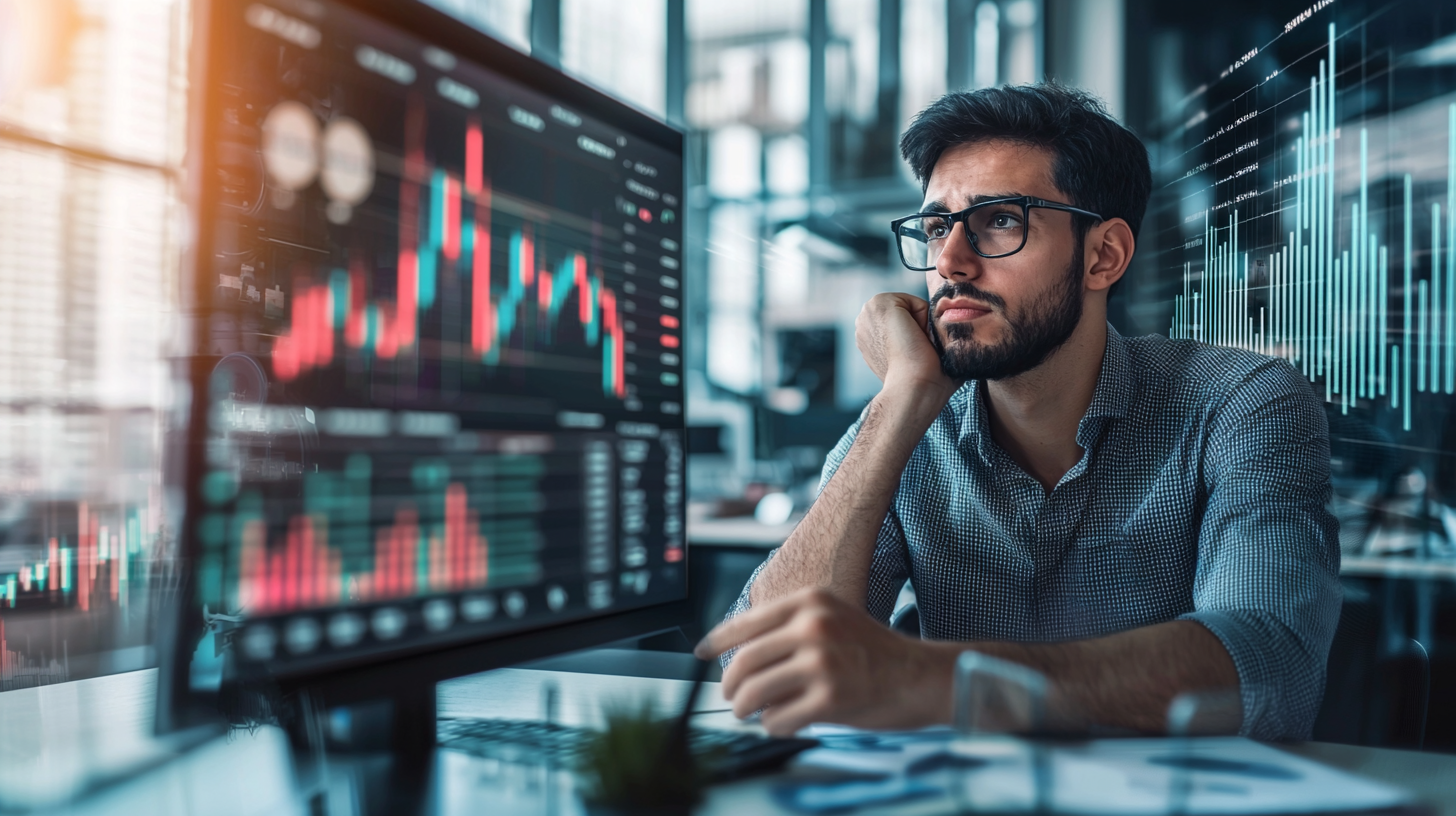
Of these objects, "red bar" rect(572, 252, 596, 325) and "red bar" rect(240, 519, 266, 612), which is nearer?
"red bar" rect(240, 519, 266, 612)

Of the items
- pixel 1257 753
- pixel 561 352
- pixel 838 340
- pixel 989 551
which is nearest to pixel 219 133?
pixel 561 352

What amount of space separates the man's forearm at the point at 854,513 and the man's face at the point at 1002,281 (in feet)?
0.32

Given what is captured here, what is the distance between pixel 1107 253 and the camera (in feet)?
4.22

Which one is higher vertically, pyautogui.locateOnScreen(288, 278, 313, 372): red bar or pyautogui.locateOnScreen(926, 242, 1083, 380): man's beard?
pyautogui.locateOnScreen(926, 242, 1083, 380): man's beard

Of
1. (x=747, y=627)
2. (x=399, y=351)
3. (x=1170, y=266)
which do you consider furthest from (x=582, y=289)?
(x=1170, y=266)

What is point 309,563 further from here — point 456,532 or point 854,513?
point 854,513

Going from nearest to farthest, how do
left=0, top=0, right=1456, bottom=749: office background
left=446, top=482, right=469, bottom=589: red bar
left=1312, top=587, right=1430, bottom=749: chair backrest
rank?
left=446, top=482, right=469, bottom=589: red bar → left=0, top=0, right=1456, bottom=749: office background → left=1312, top=587, right=1430, bottom=749: chair backrest

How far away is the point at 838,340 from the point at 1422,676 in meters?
3.06

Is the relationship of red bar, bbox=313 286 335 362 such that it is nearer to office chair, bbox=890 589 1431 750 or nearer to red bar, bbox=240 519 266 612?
red bar, bbox=240 519 266 612

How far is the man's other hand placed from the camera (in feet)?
3.79

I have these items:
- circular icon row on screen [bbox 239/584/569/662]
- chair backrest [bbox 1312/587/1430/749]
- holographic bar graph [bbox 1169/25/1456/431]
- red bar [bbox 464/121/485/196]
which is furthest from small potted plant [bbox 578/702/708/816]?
holographic bar graph [bbox 1169/25/1456/431]

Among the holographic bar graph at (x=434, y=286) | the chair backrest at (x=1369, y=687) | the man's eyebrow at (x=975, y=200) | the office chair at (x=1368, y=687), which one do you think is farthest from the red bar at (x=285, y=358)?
the chair backrest at (x=1369, y=687)

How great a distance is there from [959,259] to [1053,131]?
9.5 inches

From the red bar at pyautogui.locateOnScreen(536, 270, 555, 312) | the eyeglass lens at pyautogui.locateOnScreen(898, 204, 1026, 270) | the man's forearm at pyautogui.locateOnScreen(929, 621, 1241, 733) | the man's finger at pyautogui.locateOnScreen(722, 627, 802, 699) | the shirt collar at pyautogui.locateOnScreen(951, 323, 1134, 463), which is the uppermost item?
the eyeglass lens at pyautogui.locateOnScreen(898, 204, 1026, 270)
